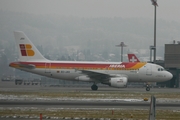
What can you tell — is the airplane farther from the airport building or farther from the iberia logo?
the airport building

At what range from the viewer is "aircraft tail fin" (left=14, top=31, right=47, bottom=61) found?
59594 mm

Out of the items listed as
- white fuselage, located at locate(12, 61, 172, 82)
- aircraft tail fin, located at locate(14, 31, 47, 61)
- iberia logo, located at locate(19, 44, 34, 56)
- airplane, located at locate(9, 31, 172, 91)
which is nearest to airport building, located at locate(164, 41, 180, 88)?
white fuselage, located at locate(12, 61, 172, 82)

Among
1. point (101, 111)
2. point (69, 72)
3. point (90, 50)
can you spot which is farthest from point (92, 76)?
point (90, 50)

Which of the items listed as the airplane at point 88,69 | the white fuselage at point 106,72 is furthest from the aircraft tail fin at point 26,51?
the white fuselage at point 106,72

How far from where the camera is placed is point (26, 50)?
60.2m

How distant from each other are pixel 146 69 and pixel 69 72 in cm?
954

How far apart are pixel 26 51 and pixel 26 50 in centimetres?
16

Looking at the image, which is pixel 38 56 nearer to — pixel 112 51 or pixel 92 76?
pixel 92 76

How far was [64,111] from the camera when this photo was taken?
3025 centimetres

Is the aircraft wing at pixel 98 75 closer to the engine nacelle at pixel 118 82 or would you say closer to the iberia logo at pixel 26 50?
the engine nacelle at pixel 118 82

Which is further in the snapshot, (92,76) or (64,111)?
(92,76)

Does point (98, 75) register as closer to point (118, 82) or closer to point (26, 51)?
point (118, 82)

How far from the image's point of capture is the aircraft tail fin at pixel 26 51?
196ft

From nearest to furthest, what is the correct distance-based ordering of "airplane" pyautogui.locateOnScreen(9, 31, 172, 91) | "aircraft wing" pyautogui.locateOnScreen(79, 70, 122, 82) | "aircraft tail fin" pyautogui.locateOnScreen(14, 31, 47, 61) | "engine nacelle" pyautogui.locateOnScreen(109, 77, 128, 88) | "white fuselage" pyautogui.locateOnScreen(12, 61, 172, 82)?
1. "engine nacelle" pyautogui.locateOnScreen(109, 77, 128, 88)
2. "aircraft wing" pyautogui.locateOnScreen(79, 70, 122, 82)
3. "airplane" pyautogui.locateOnScreen(9, 31, 172, 91)
4. "white fuselage" pyautogui.locateOnScreen(12, 61, 172, 82)
5. "aircraft tail fin" pyautogui.locateOnScreen(14, 31, 47, 61)
